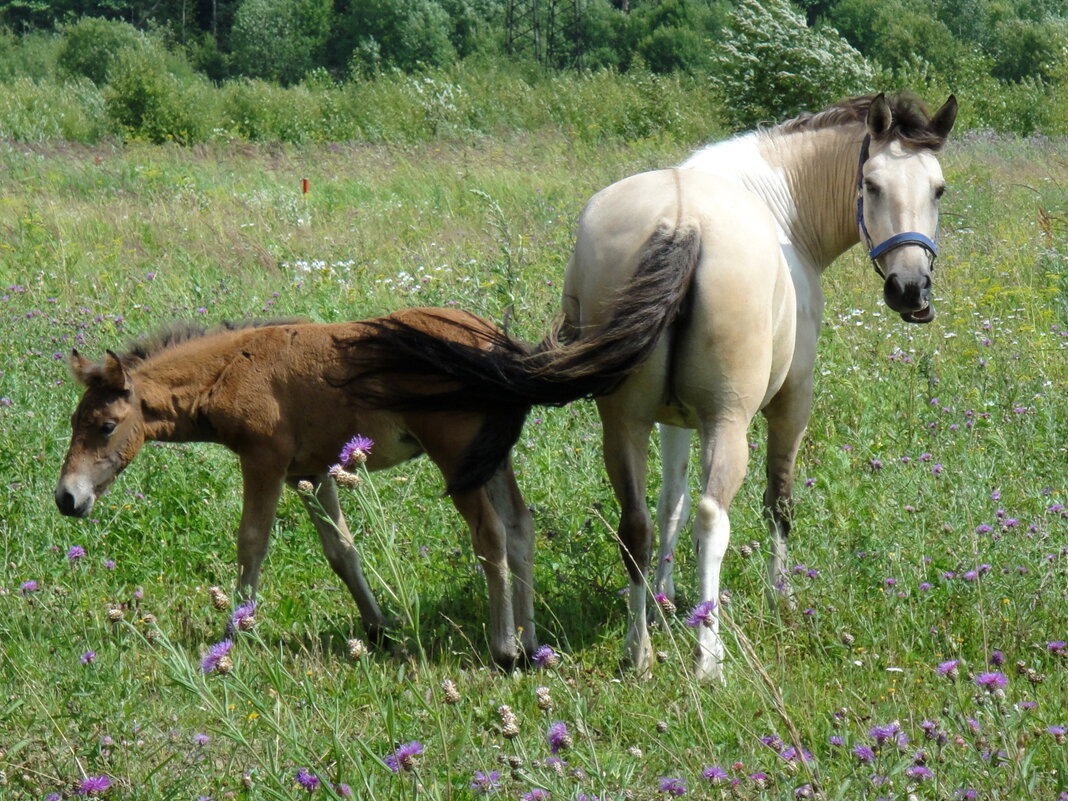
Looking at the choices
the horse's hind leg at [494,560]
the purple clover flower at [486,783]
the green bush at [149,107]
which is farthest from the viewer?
the green bush at [149,107]

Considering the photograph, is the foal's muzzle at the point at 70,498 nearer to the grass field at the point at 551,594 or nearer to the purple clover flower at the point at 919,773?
the grass field at the point at 551,594

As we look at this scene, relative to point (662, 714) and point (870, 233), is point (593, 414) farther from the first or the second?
point (662, 714)

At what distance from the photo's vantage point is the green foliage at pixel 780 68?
1978 centimetres

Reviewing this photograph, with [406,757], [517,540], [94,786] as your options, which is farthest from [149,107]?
[406,757]

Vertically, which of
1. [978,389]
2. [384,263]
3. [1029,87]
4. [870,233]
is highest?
[870,233]

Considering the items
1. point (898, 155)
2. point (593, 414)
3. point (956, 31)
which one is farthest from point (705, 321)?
point (956, 31)

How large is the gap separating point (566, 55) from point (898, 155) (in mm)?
65067

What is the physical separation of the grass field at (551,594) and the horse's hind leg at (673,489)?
185 millimetres

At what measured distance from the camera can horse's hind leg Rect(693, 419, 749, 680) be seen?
3.90 metres

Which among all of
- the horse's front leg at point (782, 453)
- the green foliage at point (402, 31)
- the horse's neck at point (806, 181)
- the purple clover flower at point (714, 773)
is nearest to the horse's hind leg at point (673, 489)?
the horse's front leg at point (782, 453)

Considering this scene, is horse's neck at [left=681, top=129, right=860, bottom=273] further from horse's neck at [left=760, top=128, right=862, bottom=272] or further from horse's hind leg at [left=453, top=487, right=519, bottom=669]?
horse's hind leg at [left=453, top=487, right=519, bottom=669]

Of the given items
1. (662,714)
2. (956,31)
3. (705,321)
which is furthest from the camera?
(956,31)

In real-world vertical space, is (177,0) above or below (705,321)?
below

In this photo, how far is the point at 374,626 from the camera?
4703mm
